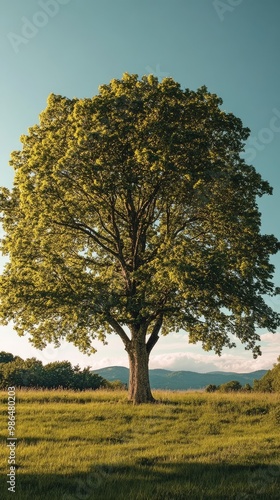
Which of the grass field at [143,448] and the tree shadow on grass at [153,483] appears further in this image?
the grass field at [143,448]

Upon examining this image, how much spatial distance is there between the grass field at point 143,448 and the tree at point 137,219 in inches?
137

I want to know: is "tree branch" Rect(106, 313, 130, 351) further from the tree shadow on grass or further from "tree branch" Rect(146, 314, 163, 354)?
the tree shadow on grass

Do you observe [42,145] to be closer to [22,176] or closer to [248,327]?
[22,176]

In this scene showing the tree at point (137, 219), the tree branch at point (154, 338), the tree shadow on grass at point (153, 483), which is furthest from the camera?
the tree branch at point (154, 338)

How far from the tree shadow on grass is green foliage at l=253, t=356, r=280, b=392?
3509 centimetres

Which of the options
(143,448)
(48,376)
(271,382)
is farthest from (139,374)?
(48,376)

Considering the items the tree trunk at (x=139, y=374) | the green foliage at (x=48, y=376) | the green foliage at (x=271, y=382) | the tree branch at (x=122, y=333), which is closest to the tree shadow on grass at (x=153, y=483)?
the tree trunk at (x=139, y=374)

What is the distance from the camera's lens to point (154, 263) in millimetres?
24453

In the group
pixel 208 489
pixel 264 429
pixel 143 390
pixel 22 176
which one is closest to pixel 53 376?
pixel 143 390

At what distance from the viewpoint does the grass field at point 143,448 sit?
35.5 feet

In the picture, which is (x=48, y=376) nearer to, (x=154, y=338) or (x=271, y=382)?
(x=271, y=382)

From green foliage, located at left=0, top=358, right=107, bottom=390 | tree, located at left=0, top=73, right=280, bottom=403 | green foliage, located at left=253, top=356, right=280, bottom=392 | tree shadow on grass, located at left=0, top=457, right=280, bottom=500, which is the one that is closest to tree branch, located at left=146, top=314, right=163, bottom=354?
tree, located at left=0, top=73, right=280, bottom=403

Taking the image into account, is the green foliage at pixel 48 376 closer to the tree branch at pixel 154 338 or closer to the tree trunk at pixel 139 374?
the tree branch at pixel 154 338

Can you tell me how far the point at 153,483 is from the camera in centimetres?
1124
